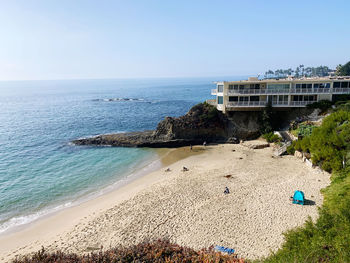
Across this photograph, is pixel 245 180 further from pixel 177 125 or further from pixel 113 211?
pixel 177 125

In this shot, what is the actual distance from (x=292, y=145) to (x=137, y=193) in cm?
2147

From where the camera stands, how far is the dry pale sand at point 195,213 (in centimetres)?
1653

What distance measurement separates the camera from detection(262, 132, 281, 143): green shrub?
36253mm

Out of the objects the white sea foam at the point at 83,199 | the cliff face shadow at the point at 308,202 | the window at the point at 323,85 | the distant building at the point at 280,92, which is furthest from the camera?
the window at the point at 323,85

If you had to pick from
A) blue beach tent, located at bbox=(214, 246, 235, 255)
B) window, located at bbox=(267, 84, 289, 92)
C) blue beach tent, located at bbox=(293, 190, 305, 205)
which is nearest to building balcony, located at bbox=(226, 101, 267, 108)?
window, located at bbox=(267, 84, 289, 92)

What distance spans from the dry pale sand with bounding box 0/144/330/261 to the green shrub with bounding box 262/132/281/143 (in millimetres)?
7225

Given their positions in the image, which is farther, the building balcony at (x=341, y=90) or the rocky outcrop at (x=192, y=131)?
the rocky outcrop at (x=192, y=131)

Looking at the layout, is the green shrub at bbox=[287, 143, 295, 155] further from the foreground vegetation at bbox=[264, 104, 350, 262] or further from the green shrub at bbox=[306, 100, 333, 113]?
the green shrub at bbox=[306, 100, 333, 113]

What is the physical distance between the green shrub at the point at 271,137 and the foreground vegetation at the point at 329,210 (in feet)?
14.4

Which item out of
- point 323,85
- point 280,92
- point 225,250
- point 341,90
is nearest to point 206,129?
point 280,92

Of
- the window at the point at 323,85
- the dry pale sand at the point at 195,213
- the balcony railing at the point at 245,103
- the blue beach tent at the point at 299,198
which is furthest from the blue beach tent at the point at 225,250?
the window at the point at 323,85

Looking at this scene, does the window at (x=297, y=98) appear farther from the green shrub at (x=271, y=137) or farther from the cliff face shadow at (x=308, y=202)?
the cliff face shadow at (x=308, y=202)

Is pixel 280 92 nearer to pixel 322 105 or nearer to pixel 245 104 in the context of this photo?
pixel 245 104

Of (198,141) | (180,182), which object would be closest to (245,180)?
(180,182)
